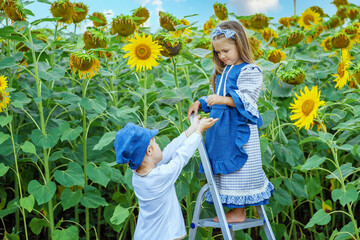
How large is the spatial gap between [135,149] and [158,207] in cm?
28

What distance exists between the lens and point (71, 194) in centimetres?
254

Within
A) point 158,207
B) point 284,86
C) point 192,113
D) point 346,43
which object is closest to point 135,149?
point 158,207

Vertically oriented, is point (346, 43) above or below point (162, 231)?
above

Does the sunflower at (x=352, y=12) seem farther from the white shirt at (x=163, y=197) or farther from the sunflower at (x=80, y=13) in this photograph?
the white shirt at (x=163, y=197)

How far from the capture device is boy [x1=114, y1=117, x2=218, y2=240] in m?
1.79

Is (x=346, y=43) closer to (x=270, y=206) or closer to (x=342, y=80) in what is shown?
(x=342, y=80)

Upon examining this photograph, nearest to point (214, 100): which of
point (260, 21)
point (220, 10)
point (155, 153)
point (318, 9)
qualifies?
point (155, 153)

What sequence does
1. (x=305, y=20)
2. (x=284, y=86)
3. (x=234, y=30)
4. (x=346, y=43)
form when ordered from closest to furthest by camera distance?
(x=234, y=30), (x=284, y=86), (x=346, y=43), (x=305, y=20)

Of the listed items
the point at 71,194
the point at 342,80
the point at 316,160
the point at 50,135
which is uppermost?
the point at 342,80

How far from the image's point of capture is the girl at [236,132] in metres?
1.96

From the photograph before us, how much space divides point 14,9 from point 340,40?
2.06 metres

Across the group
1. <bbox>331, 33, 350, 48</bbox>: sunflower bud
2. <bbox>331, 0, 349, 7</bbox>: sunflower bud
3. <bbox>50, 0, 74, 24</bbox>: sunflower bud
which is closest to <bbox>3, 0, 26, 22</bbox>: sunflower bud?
<bbox>50, 0, 74, 24</bbox>: sunflower bud

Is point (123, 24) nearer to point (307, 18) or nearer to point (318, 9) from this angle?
point (307, 18)

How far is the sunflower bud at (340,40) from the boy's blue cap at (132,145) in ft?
5.93
